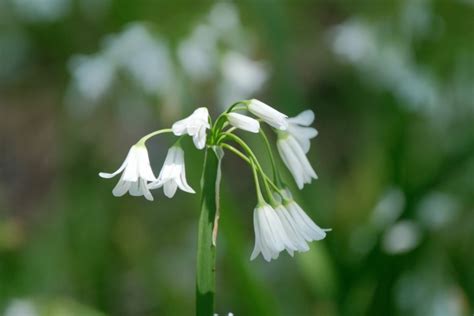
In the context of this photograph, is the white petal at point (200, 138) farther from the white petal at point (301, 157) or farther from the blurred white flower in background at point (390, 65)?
the blurred white flower in background at point (390, 65)

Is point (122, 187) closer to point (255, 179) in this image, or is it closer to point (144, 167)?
point (144, 167)

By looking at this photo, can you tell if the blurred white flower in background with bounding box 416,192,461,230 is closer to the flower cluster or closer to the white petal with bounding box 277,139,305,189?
the white petal with bounding box 277,139,305,189

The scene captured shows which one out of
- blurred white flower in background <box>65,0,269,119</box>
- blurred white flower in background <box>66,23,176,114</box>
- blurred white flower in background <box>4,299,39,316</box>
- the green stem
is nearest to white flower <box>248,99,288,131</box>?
the green stem

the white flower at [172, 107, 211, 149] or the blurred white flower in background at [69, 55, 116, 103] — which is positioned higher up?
the blurred white flower in background at [69, 55, 116, 103]

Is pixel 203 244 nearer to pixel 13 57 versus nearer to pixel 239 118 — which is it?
pixel 239 118

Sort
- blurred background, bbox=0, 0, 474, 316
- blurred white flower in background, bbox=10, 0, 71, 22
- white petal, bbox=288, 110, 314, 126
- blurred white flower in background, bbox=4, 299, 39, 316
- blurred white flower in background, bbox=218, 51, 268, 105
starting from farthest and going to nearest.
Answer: blurred white flower in background, bbox=10, 0, 71, 22 → blurred white flower in background, bbox=218, 51, 268, 105 → blurred background, bbox=0, 0, 474, 316 → blurred white flower in background, bbox=4, 299, 39, 316 → white petal, bbox=288, 110, 314, 126

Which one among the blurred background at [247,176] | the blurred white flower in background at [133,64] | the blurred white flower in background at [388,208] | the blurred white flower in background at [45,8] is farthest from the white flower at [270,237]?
the blurred white flower in background at [45,8]

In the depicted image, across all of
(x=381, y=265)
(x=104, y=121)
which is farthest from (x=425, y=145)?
(x=104, y=121)
